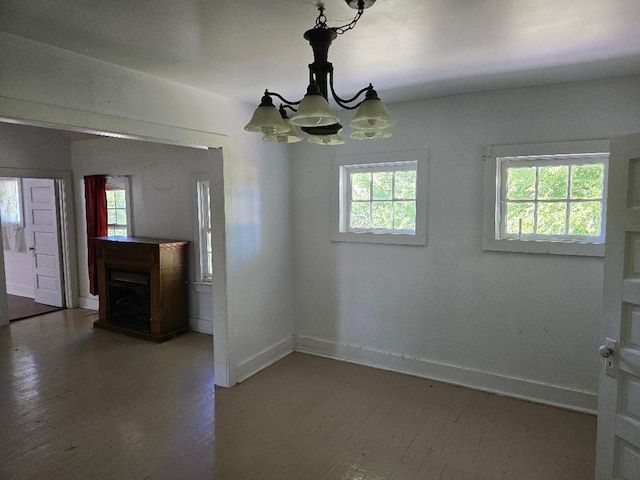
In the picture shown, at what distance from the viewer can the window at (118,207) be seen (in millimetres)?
5355

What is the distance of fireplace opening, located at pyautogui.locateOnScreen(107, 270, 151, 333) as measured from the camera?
183 inches

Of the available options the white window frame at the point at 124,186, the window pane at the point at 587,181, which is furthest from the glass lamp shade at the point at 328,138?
the white window frame at the point at 124,186

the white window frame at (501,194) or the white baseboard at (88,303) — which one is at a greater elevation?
the white window frame at (501,194)

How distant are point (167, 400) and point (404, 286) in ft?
7.27

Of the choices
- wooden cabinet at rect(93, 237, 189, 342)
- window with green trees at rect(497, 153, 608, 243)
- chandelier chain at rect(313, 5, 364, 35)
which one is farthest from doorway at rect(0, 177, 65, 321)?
window with green trees at rect(497, 153, 608, 243)

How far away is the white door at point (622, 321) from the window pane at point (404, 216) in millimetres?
1751

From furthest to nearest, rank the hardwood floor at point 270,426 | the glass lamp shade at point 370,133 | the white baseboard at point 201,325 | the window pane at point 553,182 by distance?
the white baseboard at point 201,325 → the window pane at point 553,182 → the hardwood floor at point 270,426 → the glass lamp shade at point 370,133

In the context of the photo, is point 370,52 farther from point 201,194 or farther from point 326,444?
point 201,194

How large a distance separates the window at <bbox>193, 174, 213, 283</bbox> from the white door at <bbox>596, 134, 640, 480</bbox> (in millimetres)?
3908

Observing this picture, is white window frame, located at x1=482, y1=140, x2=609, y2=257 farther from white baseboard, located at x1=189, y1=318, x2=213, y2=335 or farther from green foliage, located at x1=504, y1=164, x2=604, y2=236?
white baseboard, located at x1=189, y1=318, x2=213, y2=335

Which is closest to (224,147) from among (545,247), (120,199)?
(545,247)

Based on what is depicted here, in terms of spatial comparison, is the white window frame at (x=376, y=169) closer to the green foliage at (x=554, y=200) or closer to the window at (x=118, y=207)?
the green foliage at (x=554, y=200)

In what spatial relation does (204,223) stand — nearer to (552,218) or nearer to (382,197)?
(382,197)

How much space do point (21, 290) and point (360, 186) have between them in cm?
630
